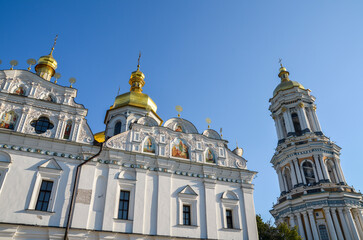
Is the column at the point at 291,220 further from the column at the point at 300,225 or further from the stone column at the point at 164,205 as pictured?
the stone column at the point at 164,205

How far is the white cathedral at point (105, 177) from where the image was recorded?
11625 millimetres

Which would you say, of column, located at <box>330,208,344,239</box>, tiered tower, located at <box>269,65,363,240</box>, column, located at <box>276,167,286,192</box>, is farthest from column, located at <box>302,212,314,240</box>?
column, located at <box>276,167,286,192</box>

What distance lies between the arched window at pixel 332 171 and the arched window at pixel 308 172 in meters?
1.59

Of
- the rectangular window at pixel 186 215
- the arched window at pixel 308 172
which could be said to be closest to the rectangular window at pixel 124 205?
the rectangular window at pixel 186 215

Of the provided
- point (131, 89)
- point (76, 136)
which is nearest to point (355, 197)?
point (131, 89)

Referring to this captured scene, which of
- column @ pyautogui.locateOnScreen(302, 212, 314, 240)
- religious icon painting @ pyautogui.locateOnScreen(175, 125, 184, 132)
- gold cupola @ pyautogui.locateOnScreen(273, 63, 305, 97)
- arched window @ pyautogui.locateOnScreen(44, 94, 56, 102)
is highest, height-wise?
gold cupola @ pyautogui.locateOnScreen(273, 63, 305, 97)

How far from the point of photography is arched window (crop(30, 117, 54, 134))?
13398 millimetres

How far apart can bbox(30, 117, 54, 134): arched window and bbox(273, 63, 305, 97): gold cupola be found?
23956 millimetres

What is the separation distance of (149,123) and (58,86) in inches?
196

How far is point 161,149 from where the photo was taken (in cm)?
1495

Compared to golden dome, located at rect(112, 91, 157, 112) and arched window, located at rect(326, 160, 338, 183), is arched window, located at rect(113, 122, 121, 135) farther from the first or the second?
arched window, located at rect(326, 160, 338, 183)

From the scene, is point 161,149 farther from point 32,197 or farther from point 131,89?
point 131,89

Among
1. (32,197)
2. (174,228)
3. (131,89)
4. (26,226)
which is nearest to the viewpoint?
(26,226)

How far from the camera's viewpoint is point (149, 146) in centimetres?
1487
